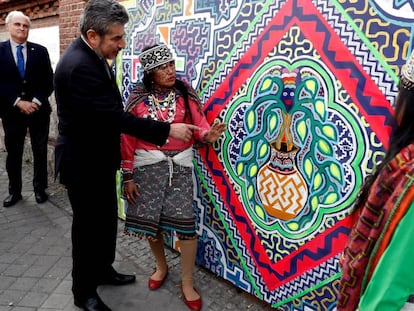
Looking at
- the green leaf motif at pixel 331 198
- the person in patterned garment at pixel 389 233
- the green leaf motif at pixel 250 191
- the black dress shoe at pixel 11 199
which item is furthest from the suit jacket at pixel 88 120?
the black dress shoe at pixel 11 199

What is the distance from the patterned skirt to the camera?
2.72 metres

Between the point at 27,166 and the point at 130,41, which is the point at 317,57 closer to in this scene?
the point at 130,41

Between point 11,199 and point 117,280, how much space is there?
2464mm

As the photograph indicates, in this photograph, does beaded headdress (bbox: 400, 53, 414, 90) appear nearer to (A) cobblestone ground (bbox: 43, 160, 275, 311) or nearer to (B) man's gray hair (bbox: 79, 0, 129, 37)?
(B) man's gray hair (bbox: 79, 0, 129, 37)

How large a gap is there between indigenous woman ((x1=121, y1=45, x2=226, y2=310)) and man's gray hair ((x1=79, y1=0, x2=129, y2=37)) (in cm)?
44

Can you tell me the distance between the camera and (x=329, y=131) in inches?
84.4

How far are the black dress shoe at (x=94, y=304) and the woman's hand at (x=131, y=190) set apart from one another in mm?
710

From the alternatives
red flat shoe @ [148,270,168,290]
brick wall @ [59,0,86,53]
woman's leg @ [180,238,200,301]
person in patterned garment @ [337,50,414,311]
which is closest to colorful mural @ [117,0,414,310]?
woman's leg @ [180,238,200,301]

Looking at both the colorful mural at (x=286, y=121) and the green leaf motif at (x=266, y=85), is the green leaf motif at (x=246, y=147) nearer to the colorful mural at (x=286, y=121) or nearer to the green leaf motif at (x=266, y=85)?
the colorful mural at (x=286, y=121)

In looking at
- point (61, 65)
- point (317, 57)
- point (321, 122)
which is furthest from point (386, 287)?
point (61, 65)

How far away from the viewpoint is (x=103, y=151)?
2502 mm

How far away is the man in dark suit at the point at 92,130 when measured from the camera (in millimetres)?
2281

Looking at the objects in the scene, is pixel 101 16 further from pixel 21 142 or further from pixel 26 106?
pixel 21 142

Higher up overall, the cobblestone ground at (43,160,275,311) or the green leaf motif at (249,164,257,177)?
the green leaf motif at (249,164,257,177)
